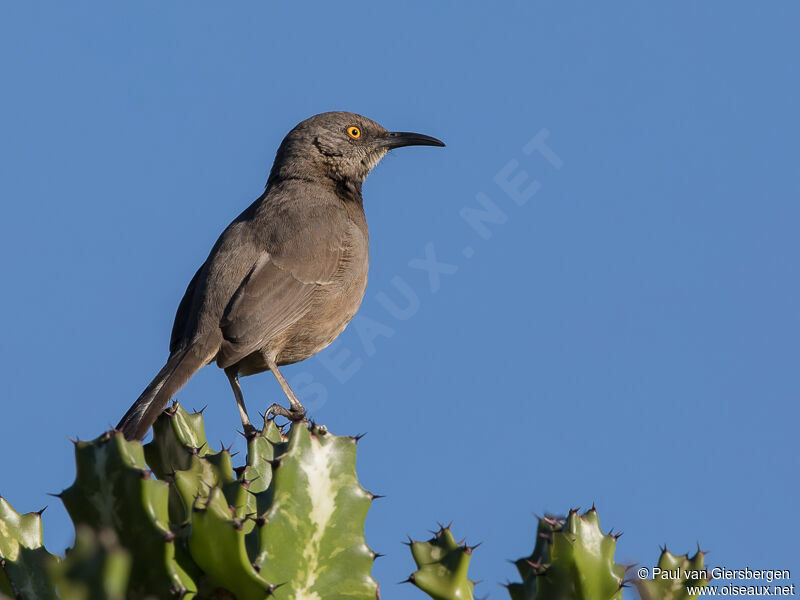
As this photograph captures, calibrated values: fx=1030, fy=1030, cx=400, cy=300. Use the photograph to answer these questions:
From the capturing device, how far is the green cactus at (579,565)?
12.2ft

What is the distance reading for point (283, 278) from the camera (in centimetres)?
708

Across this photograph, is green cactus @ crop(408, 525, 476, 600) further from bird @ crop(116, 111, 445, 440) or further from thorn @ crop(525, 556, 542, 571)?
bird @ crop(116, 111, 445, 440)

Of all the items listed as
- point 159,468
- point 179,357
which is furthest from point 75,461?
point 179,357

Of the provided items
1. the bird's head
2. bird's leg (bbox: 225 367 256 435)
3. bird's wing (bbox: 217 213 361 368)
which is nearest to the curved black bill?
the bird's head

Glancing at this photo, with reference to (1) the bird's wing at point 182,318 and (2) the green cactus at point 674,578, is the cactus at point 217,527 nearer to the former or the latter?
(2) the green cactus at point 674,578

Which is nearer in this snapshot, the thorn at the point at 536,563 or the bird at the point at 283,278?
the thorn at the point at 536,563

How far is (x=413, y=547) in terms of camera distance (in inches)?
149

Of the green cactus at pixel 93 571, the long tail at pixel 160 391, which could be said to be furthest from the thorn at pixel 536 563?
the long tail at pixel 160 391

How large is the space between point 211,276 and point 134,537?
3798mm

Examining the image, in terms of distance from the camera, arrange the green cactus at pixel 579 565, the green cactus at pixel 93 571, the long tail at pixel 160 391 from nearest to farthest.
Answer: the green cactus at pixel 93 571 < the green cactus at pixel 579 565 < the long tail at pixel 160 391

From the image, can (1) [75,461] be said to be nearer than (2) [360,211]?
Yes

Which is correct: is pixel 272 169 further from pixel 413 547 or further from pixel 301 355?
pixel 413 547

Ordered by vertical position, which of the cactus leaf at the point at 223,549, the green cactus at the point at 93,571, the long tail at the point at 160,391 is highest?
the long tail at the point at 160,391

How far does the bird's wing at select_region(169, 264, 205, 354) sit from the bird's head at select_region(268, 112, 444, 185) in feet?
4.15
